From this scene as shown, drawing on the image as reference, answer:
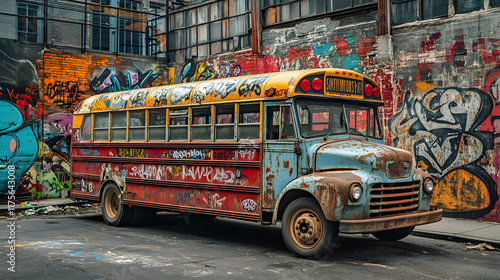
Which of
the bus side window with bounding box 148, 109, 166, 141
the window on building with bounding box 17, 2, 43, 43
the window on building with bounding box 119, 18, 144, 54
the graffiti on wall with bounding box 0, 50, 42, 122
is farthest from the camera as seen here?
the window on building with bounding box 119, 18, 144, 54

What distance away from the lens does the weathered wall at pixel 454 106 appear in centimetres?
1138

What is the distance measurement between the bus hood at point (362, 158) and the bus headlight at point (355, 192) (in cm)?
37

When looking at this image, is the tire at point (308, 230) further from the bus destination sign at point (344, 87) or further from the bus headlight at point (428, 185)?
the bus destination sign at point (344, 87)

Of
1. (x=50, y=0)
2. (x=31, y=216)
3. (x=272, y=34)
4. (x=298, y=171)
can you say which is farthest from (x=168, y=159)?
(x=50, y=0)

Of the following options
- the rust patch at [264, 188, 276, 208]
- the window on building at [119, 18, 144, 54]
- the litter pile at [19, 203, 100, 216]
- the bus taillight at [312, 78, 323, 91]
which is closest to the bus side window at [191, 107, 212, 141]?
the rust patch at [264, 188, 276, 208]

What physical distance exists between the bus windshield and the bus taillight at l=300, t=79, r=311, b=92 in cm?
18

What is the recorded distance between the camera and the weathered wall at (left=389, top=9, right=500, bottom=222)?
11.4m

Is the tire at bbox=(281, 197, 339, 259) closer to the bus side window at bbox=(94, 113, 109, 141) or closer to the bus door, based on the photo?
the bus door

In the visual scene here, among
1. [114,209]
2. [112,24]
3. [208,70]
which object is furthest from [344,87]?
[112,24]

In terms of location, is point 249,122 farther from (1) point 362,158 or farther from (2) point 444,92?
(2) point 444,92

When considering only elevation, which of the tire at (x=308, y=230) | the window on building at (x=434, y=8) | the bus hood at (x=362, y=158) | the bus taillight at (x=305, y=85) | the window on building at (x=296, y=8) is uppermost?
the window on building at (x=296, y=8)

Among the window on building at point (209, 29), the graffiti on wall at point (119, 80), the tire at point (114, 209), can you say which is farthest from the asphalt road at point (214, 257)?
the window on building at point (209, 29)

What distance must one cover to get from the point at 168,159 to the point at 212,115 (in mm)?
1474

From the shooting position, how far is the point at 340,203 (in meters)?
7.12
